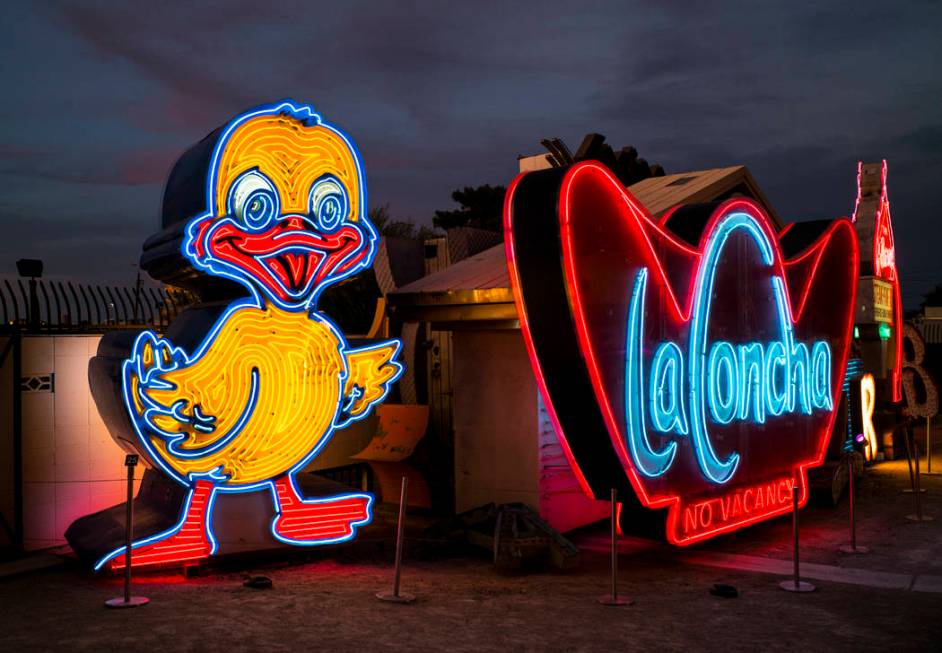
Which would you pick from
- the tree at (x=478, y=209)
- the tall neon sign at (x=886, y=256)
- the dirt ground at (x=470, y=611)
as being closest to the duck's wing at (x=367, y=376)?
the dirt ground at (x=470, y=611)

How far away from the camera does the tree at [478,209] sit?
144ft

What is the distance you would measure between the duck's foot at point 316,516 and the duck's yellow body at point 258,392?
1.27ft

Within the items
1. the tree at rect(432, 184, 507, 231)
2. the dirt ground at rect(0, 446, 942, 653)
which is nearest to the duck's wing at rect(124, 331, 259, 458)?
the dirt ground at rect(0, 446, 942, 653)

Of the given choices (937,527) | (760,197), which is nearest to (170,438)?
(937,527)

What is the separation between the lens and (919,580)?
33.1ft

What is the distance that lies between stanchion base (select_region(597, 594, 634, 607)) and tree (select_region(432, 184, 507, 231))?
34547 millimetres

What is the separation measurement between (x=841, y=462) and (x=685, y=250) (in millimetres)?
6623

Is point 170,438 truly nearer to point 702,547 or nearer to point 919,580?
point 702,547

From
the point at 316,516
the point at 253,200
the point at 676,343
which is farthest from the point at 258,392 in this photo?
the point at 676,343

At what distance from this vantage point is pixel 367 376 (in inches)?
442

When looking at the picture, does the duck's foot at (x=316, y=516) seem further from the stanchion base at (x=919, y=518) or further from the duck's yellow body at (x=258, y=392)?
the stanchion base at (x=919, y=518)

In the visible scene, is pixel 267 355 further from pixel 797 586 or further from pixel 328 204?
pixel 797 586

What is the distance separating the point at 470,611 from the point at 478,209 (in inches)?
1480

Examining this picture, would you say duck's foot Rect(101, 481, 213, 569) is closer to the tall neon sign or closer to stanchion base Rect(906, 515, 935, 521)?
stanchion base Rect(906, 515, 935, 521)
